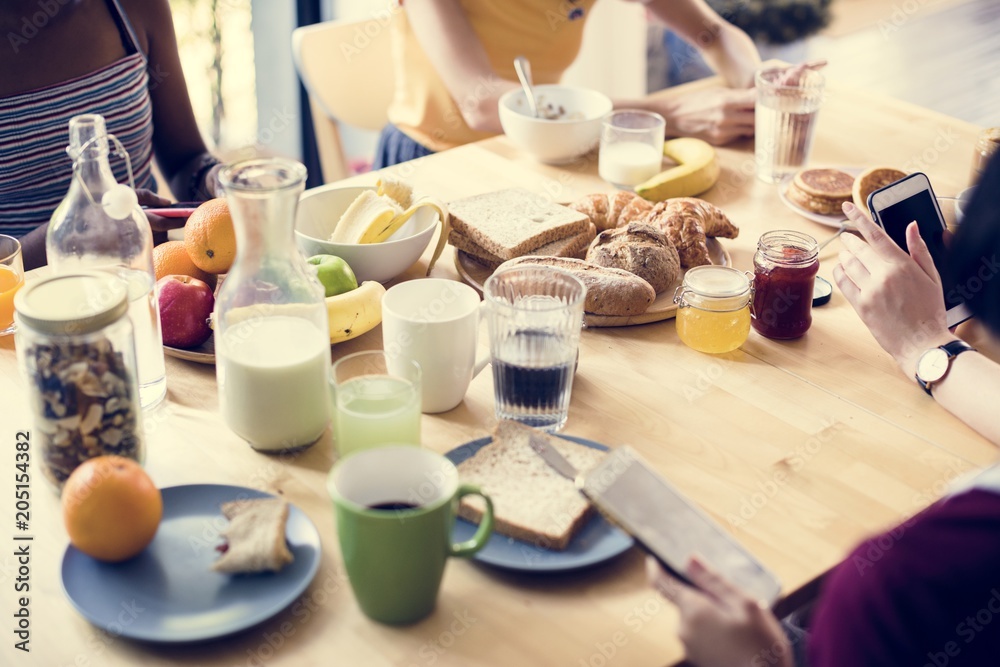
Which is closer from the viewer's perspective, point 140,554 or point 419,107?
point 140,554

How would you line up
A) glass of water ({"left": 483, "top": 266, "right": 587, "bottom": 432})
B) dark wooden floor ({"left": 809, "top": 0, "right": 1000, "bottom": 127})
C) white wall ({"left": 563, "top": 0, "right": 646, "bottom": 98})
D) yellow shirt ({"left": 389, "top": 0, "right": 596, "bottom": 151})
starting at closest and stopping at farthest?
glass of water ({"left": 483, "top": 266, "right": 587, "bottom": 432}), yellow shirt ({"left": 389, "top": 0, "right": 596, "bottom": 151}), white wall ({"left": 563, "top": 0, "right": 646, "bottom": 98}), dark wooden floor ({"left": 809, "top": 0, "right": 1000, "bottom": 127})

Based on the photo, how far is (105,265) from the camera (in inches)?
46.1

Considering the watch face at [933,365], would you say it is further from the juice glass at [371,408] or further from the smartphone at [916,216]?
the juice glass at [371,408]

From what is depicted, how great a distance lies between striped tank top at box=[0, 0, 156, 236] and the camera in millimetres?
1686

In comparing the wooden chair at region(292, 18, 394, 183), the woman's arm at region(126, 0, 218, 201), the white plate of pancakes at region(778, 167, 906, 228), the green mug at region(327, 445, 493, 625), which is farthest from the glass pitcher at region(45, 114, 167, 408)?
the wooden chair at region(292, 18, 394, 183)

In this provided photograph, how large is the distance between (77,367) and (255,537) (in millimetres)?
236

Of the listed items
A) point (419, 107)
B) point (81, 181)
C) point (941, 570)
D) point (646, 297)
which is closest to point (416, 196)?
point (646, 297)

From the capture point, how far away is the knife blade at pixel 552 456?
102 cm

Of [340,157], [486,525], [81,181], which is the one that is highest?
[81,181]

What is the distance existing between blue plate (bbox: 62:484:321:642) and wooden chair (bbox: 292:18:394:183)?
1.61 metres

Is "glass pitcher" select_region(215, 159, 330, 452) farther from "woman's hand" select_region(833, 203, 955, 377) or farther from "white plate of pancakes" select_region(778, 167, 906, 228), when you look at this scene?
"white plate of pancakes" select_region(778, 167, 906, 228)

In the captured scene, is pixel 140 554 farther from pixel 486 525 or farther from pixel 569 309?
pixel 569 309

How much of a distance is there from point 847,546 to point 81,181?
924 millimetres

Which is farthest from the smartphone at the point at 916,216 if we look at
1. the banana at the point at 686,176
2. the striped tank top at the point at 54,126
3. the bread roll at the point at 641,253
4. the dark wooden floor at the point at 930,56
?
the dark wooden floor at the point at 930,56
